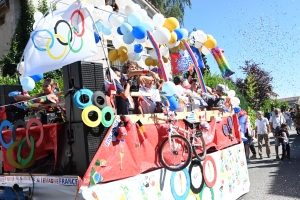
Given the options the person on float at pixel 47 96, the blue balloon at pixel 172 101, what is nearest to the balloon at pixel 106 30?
the person on float at pixel 47 96

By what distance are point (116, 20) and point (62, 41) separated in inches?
81.0

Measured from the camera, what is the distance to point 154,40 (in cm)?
534

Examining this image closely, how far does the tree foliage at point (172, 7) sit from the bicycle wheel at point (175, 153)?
2209 centimetres

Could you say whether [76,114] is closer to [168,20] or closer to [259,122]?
[168,20]

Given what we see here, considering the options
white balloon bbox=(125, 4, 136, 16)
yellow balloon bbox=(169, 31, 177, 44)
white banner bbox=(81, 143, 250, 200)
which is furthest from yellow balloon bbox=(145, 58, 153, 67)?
white banner bbox=(81, 143, 250, 200)

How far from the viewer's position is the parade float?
12.2 ft

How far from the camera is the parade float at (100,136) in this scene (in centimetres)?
373

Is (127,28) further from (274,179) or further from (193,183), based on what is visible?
(274,179)

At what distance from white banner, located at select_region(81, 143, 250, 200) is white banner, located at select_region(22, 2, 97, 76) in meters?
1.44

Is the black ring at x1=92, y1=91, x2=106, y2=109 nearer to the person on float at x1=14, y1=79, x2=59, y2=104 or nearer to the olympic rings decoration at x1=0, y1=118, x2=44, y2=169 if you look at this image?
the olympic rings decoration at x1=0, y1=118, x2=44, y2=169

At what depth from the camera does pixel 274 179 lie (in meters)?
8.60

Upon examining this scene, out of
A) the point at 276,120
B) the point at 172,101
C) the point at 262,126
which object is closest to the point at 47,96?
the point at 172,101

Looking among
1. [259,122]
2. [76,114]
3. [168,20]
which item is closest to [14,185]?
[76,114]

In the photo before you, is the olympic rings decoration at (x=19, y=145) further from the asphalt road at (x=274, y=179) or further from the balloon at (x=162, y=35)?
the asphalt road at (x=274, y=179)
